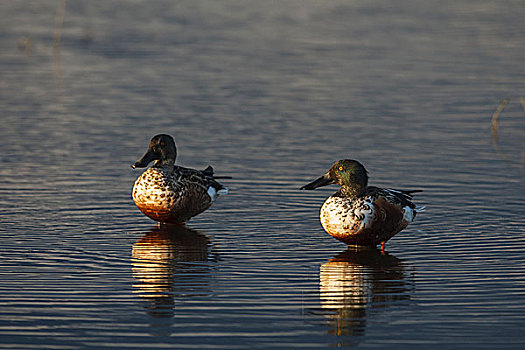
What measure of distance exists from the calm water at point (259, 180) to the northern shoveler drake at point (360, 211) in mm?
254

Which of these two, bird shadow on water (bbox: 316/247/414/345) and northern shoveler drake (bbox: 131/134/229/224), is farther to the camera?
northern shoveler drake (bbox: 131/134/229/224)

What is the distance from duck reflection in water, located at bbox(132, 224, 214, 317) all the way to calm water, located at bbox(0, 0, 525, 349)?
0.11ft

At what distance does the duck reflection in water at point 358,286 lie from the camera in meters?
8.15

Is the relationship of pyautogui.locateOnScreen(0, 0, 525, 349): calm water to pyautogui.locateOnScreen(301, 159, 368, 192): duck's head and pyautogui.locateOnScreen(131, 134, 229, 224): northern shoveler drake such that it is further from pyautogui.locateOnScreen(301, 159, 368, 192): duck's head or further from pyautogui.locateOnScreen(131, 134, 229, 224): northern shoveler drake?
pyautogui.locateOnScreen(301, 159, 368, 192): duck's head

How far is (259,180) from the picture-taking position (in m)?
13.6

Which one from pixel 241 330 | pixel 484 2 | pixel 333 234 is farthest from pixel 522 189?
pixel 484 2

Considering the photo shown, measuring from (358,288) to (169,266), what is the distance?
1.94m

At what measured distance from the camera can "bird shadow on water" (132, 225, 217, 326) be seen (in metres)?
8.66

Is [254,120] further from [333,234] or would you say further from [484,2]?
[484,2]

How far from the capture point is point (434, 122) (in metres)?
17.5

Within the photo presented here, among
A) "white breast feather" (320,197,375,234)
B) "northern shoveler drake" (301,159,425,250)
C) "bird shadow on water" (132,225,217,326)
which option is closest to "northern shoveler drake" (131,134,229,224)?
"bird shadow on water" (132,225,217,326)

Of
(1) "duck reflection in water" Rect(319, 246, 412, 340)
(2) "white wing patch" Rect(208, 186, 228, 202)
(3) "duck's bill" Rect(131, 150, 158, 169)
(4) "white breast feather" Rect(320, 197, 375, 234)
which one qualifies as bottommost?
(1) "duck reflection in water" Rect(319, 246, 412, 340)

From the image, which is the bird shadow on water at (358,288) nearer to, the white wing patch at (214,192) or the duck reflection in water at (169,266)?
the duck reflection in water at (169,266)

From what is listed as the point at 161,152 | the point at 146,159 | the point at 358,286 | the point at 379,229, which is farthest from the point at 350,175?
the point at 146,159
